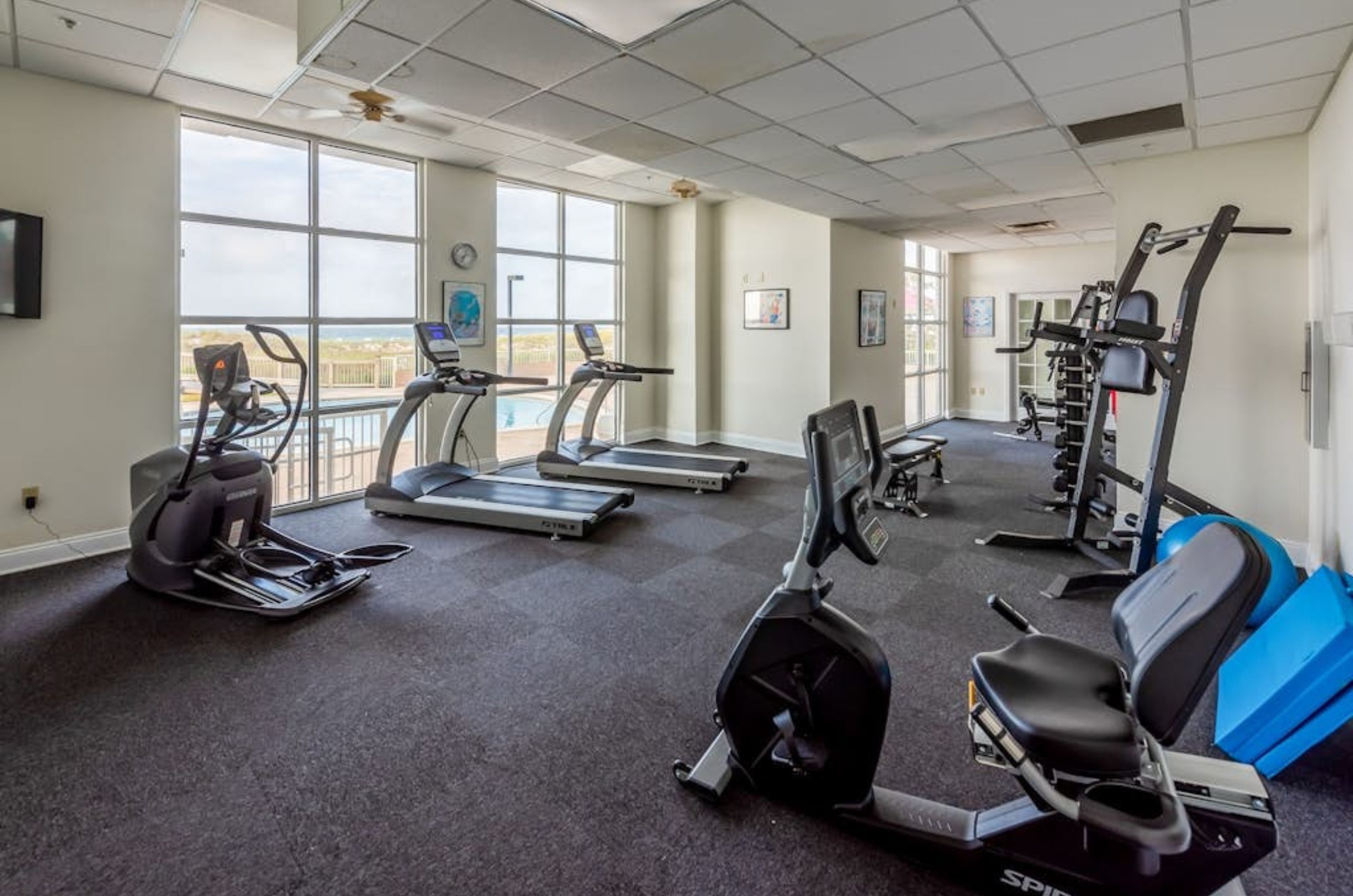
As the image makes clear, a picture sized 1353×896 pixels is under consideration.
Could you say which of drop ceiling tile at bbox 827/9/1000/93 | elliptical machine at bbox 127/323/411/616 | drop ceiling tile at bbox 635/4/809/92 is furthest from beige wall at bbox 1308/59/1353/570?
elliptical machine at bbox 127/323/411/616

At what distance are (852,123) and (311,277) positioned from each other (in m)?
4.42

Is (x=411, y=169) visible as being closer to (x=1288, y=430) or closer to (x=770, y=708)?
(x=770, y=708)

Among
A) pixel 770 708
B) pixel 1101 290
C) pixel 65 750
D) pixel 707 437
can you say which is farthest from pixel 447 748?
pixel 707 437

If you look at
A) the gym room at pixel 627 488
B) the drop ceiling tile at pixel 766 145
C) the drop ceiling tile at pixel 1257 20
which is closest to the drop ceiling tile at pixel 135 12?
the gym room at pixel 627 488

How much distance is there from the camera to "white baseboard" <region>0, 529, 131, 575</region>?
13.0ft

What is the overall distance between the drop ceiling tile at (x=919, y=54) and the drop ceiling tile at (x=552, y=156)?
2899mm

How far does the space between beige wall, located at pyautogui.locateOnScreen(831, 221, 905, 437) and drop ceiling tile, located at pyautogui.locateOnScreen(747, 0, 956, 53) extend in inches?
170

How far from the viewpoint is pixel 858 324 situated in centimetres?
793

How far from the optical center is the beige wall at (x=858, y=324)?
297 inches

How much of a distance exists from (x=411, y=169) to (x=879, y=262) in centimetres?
565

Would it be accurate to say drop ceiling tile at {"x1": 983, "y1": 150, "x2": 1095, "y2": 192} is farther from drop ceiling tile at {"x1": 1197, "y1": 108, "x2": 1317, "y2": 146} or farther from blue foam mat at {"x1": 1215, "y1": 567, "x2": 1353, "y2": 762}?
blue foam mat at {"x1": 1215, "y1": 567, "x2": 1353, "y2": 762}

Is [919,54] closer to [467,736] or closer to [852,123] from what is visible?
[852,123]

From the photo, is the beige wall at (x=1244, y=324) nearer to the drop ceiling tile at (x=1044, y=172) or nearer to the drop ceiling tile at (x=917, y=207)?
the drop ceiling tile at (x=1044, y=172)

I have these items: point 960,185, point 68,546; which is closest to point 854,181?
point 960,185
